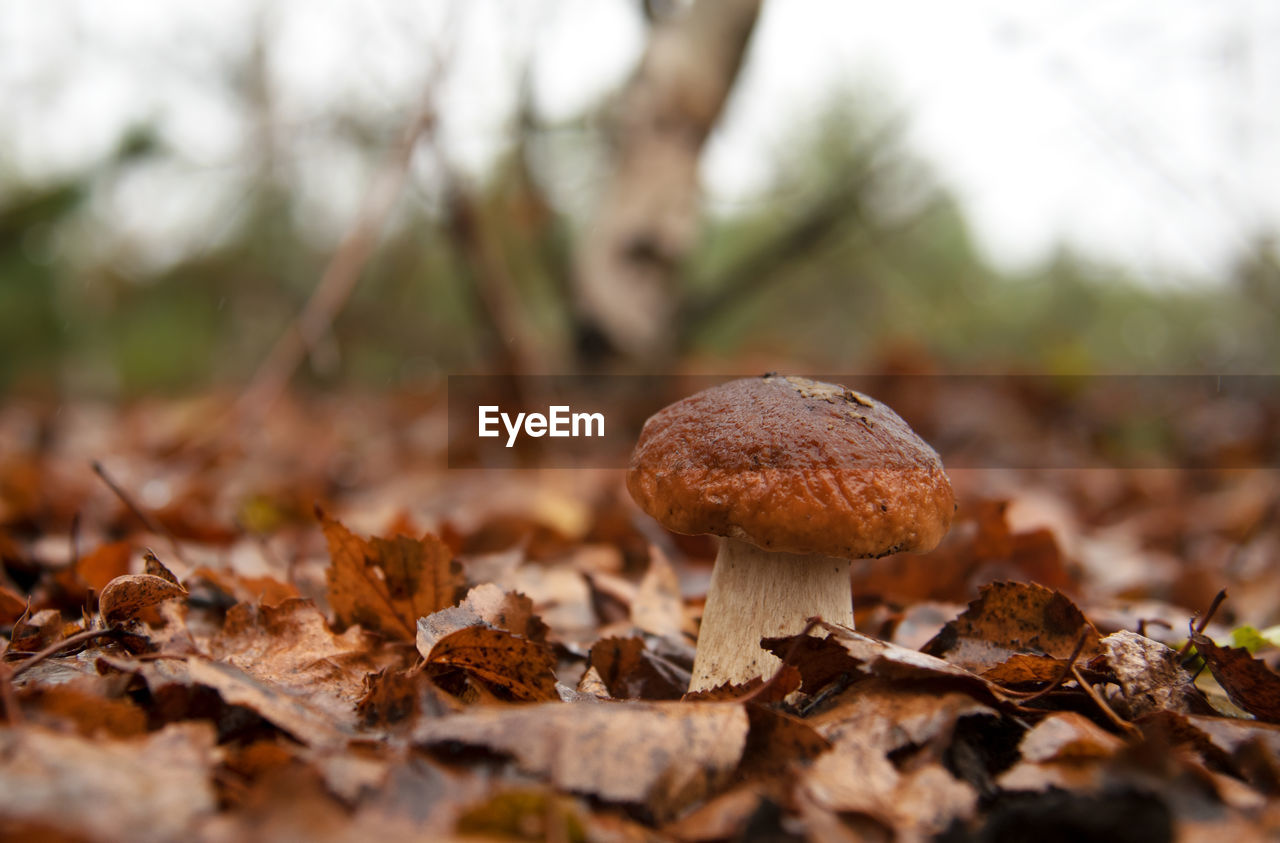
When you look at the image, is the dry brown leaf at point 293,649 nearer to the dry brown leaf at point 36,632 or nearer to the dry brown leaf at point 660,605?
the dry brown leaf at point 36,632

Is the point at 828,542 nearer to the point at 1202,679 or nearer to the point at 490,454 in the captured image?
the point at 1202,679

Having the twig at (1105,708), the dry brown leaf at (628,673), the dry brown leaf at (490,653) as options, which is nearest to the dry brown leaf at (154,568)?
the dry brown leaf at (490,653)

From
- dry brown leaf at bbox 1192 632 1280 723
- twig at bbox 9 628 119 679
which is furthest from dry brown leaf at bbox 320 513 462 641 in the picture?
dry brown leaf at bbox 1192 632 1280 723

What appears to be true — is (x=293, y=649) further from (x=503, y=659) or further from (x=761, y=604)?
(x=761, y=604)

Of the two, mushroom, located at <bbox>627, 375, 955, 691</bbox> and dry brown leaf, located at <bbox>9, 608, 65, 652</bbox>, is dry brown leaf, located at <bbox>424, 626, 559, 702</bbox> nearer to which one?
mushroom, located at <bbox>627, 375, 955, 691</bbox>

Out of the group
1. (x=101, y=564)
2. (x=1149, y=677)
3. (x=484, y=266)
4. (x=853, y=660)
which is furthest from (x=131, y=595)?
(x=484, y=266)
